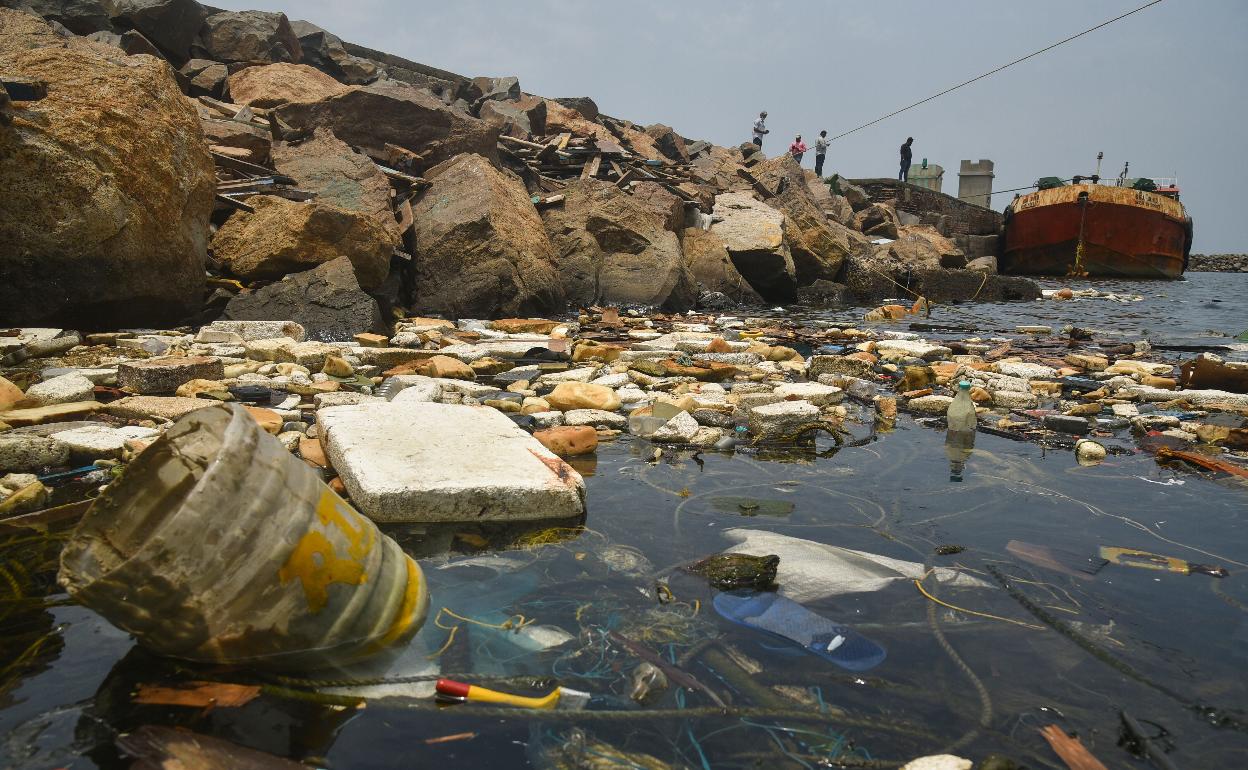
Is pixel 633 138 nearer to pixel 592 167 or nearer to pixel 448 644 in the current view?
pixel 592 167

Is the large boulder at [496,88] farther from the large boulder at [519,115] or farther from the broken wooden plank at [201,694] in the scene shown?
the broken wooden plank at [201,694]

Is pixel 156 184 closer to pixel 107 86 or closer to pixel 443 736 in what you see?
pixel 107 86

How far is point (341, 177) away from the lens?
401 inches

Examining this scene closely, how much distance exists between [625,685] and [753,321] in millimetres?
9808

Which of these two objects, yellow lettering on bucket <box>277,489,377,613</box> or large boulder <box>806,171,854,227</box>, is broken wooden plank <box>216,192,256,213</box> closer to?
yellow lettering on bucket <box>277,489,377,613</box>

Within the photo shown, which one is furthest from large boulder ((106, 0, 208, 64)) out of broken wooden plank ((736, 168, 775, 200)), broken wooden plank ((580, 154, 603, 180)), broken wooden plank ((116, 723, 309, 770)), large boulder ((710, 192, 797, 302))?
broken wooden plank ((116, 723, 309, 770))

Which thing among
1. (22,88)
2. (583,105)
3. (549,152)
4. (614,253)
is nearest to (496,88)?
(583,105)

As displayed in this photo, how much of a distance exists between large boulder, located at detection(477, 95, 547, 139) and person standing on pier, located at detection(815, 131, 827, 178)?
38.0ft

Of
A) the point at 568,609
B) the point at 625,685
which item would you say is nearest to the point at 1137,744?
the point at 625,685

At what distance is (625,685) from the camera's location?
1.80 m

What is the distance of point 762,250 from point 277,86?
362 inches

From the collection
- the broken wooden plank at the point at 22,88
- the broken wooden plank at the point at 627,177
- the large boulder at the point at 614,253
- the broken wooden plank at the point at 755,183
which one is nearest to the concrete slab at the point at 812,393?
the broken wooden plank at the point at 22,88

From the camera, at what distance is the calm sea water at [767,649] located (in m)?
1.59

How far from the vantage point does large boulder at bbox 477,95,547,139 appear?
17.2 m
